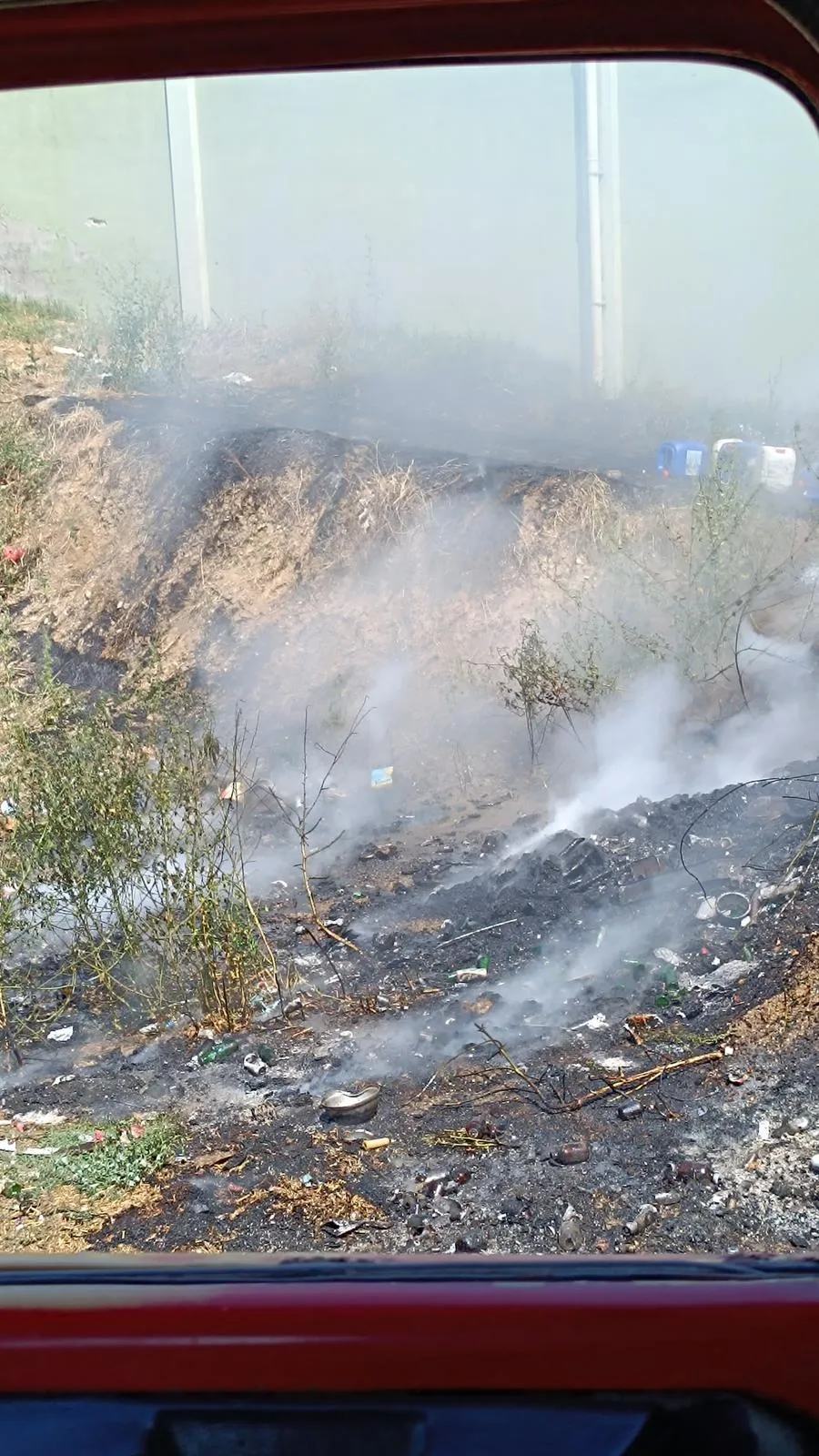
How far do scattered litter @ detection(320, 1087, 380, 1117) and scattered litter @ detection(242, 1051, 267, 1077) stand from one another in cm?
44

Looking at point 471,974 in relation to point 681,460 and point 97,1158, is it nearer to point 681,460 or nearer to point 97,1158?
point 97,1158

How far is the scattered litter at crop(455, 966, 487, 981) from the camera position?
192 inches

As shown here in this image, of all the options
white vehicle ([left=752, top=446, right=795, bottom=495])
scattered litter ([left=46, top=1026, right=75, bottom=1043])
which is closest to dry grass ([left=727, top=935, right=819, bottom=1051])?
scattered litter ([left=46, top=1026, right=75, bottom=1043])

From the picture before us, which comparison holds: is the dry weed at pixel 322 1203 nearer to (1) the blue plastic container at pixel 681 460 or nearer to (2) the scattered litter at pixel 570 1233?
(2) the scattered litter at pixel 570 1233

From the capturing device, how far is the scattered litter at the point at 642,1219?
314 centimetres

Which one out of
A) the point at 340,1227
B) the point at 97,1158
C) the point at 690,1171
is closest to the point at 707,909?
the point at 690,1171

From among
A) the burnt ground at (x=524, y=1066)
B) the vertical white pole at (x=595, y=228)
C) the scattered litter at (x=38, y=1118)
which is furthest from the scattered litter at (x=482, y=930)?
the vertical white pole at (x=595, y=228)

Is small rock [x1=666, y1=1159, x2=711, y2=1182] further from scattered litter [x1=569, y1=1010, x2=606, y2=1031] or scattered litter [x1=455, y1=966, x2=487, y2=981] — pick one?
scattered litter [x1=455, y1=966, x2=487, y2=981]

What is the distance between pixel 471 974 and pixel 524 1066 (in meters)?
0.81

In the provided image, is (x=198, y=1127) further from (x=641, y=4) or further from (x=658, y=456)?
(x=658, y=456)

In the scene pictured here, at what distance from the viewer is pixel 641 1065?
13.1ft

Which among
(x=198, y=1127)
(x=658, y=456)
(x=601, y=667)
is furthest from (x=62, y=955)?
(x=658, y=456)

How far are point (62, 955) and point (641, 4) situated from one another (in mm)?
5327

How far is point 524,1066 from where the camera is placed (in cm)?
413
